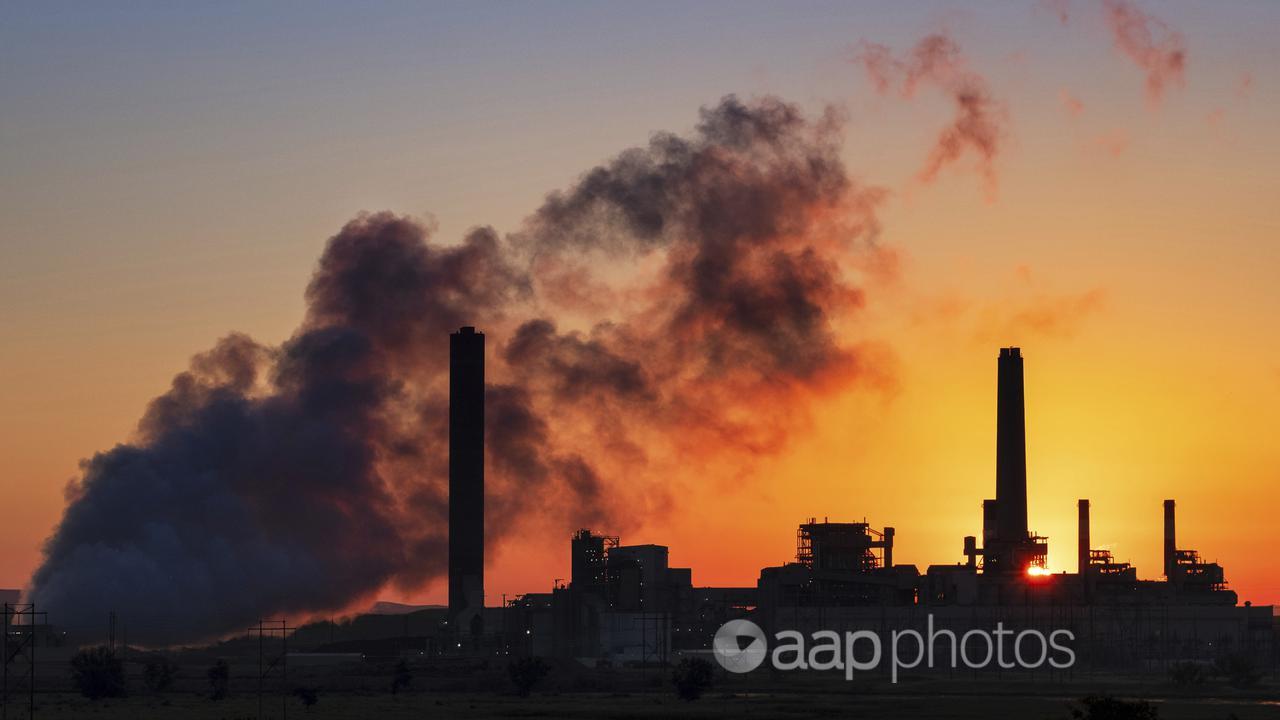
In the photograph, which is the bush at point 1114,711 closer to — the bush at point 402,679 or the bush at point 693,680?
the bush at point 693,680

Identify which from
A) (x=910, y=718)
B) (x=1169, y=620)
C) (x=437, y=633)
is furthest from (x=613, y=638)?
(x=910, y=718)

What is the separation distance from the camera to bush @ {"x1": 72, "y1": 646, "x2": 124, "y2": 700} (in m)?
106

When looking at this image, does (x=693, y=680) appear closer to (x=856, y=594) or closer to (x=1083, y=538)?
(x=856, y=594)

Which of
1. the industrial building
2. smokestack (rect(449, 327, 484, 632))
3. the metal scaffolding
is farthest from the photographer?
smokestack (rect(449, 327, 484, 632))

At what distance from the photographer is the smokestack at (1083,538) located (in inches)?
6590

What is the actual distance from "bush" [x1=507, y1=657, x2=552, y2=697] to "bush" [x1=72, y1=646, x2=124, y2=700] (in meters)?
25.4

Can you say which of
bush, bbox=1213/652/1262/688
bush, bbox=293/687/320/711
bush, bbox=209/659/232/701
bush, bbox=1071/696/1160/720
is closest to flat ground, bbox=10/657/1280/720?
bush, bbox=293/687/320/711

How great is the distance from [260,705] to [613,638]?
5953 centimetres

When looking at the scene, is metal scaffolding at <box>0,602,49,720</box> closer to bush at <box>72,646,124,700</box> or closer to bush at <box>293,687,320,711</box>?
bush at <box>72,646,124,700</box>

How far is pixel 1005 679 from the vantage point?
131750mm

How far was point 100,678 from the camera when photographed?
106 m

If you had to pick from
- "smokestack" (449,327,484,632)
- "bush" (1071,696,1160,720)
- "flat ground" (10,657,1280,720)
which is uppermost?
"smokestack" (449,327,484,632)

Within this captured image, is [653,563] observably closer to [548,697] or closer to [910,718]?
[548,697]

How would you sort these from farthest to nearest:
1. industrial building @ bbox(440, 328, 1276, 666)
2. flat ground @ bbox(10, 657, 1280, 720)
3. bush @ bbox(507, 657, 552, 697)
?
industrial building @ bbox(440, 328, 1276, 666)
bush @ bbox(507, 657, 552, 697)
flat ground @ bbox(10, 657, 1280, 720)
